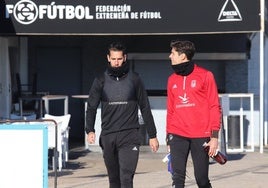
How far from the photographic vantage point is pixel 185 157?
8.20 metres

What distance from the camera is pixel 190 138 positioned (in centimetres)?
816

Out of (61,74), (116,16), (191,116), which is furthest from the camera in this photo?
(61,74)

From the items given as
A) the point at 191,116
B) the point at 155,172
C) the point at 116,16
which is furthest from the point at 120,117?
the point at 116,16

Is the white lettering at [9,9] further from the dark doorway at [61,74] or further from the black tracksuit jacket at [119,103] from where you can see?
the black tracksuit jacket at [119,103]

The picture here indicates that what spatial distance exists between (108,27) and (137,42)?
11.1 ft

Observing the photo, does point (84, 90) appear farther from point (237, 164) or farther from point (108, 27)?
point (237, 164)

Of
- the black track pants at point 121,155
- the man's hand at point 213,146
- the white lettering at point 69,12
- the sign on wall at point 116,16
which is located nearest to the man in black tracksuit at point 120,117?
the black track pants at point 121,155

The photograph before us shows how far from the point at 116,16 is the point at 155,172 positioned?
3.73m

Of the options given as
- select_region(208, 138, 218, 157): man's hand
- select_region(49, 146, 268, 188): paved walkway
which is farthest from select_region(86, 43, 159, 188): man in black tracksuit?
select_region(49, 146, 268, 188): paved walkway

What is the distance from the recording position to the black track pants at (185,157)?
319 inches

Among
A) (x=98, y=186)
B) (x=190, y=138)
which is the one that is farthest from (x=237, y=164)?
(x=190, y=138)

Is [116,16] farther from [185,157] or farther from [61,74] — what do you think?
[185,157]

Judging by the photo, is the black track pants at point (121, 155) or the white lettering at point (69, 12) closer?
the black track pants at point (121, 155)

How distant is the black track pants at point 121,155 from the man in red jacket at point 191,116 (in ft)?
1.47
